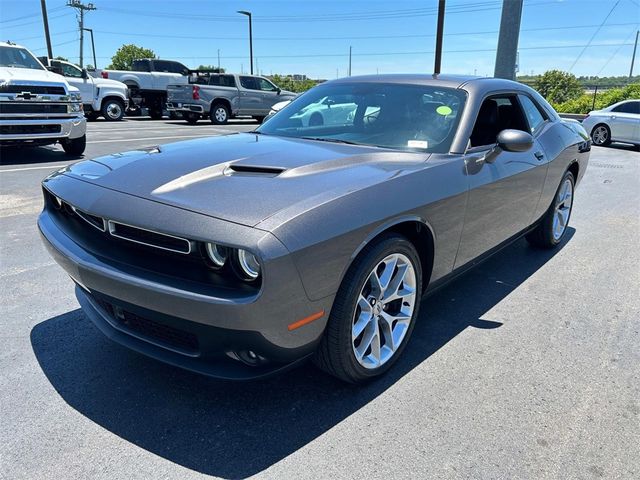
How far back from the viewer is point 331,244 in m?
2.06

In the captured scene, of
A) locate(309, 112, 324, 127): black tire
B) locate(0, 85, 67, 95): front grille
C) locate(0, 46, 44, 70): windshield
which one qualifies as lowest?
locate(309, 112, 324, 127): black tire

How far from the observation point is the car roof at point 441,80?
3.45m

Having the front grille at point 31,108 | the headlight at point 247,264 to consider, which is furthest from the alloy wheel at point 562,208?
the front grille at point 31,108

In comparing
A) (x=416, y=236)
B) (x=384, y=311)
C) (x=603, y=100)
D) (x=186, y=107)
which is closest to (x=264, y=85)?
(x=186, y=107)

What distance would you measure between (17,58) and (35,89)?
1400 mm

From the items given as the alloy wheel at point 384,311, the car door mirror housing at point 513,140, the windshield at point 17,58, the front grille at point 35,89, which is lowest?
the alloy wheel at point 384,311

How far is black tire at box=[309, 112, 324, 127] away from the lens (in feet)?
12.0

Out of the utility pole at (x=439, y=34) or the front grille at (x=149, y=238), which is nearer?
the front grille at (x=149, y=238)

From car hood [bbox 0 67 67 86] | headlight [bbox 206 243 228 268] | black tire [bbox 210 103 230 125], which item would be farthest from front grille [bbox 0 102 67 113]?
black tire [bbox 210 103 230 125]

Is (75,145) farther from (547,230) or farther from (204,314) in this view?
(204,314)

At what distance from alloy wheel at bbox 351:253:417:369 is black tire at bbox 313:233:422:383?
2.1 inches

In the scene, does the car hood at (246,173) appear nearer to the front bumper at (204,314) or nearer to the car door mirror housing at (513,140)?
the front bumper at (204,314)

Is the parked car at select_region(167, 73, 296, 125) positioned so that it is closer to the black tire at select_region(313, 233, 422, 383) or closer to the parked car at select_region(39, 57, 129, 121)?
the parked car at select_region(39, 57, 129, 121)

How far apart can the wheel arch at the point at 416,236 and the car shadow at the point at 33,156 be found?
7.88 metres
